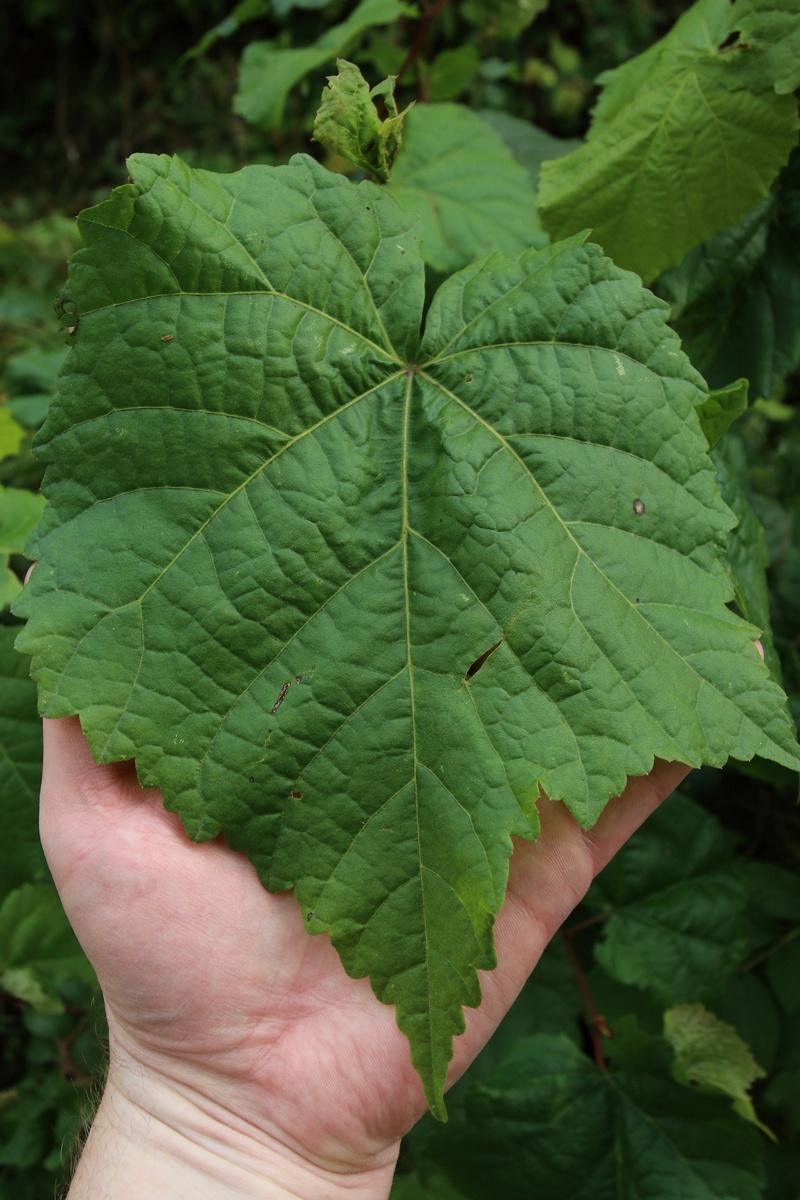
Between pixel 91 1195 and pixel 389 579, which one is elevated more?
pixel 389 579

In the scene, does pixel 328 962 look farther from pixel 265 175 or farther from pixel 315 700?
pixel 265 175

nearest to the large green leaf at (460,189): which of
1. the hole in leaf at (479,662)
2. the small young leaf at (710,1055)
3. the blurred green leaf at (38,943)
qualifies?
the hole in leaf at (479,662)

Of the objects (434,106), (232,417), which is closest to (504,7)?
(434,106)

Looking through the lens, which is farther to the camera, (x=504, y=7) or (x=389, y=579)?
(x=504, y=7)

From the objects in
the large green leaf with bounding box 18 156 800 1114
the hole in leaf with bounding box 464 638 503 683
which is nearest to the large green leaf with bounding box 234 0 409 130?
the large green leaf with bounding box 18 156 800 1114

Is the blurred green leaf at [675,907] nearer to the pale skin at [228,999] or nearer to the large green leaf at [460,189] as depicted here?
the pale skin at [228,999]

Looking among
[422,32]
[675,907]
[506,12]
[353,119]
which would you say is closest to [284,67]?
[422,32]

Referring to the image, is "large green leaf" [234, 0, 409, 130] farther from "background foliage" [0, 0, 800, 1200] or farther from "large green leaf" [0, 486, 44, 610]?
"large green leaf" [0, 486, 44, 610]
